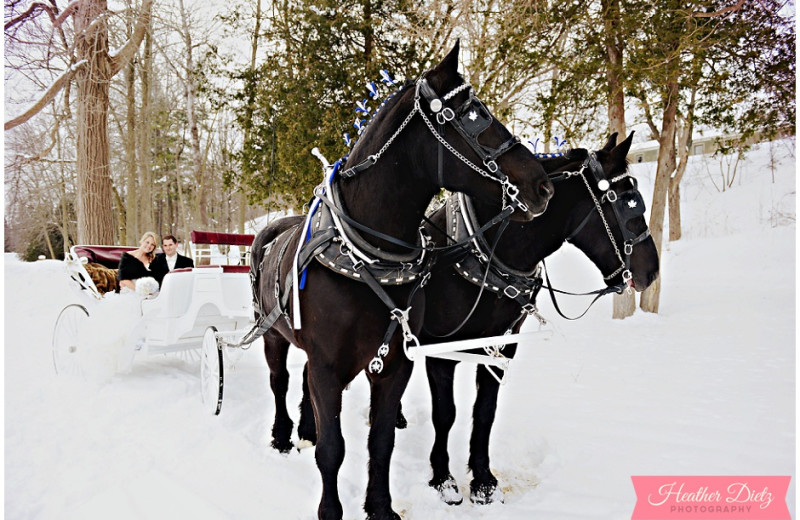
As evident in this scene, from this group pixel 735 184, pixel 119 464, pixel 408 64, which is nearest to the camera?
pixel 119 464

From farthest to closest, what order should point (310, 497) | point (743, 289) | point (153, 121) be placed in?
point (153, 121), point (743, 289), point (310, 497)

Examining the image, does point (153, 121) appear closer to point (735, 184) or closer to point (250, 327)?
point (250, 327)

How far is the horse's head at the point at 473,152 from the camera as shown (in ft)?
6.97

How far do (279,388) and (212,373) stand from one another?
2.36 ft

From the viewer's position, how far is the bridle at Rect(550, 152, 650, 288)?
2887mm

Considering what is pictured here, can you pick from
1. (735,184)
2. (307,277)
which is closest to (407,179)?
(307,277)

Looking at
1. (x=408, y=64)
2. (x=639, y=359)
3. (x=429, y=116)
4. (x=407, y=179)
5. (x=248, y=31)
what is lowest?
(x=639, y=359)

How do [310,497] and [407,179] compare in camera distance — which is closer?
[407,179]

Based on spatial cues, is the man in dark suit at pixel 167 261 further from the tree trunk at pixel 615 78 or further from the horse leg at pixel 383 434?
the tree trunk at pixel 615 78

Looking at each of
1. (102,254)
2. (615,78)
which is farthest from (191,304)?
(615,78)

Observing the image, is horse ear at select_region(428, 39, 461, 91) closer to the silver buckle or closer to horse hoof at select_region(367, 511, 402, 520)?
the silver buckle

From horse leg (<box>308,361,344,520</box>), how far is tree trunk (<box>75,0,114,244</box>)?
299 inches

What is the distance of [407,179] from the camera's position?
227 cm

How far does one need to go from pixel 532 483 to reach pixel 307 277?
2.05m
